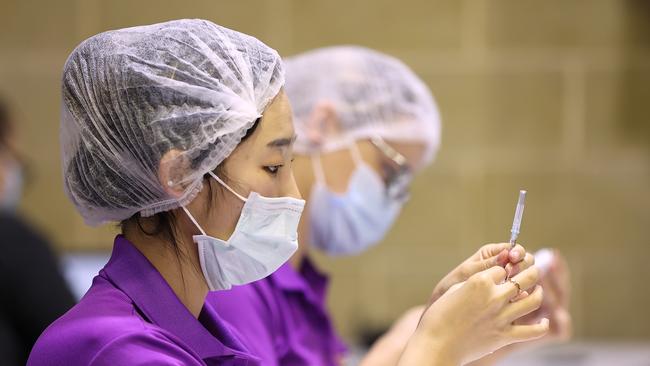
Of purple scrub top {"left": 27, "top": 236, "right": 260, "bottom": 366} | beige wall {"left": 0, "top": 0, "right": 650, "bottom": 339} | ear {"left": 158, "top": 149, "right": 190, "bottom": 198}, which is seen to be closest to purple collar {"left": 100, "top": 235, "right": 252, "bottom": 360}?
purple scrub top {"left": 27, "top": 236, "right": 260, "bottom": 366}

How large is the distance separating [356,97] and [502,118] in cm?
118

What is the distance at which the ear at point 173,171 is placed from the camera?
3.88 feet

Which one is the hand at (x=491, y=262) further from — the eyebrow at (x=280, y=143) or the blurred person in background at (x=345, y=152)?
the blurred person in background at (x=345, y=152)

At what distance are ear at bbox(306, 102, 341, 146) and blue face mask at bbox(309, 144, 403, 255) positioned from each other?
0.05 metres

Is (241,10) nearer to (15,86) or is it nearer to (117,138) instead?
(15,86)

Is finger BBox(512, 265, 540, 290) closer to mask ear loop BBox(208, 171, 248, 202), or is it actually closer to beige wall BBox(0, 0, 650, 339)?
mask ear loop BBox(208, 171, 248, 202)

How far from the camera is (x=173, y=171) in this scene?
1193 millimetres

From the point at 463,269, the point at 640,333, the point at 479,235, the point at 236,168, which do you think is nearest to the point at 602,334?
the point at 640,333

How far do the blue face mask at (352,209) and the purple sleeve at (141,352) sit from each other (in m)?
0.93

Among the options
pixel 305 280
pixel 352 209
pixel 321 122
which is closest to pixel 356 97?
pixel 321 122

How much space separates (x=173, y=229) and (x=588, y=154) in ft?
7.16

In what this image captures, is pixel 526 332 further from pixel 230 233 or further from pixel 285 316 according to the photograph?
pixel 285 316

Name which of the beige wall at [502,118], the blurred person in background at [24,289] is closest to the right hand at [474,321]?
the blurred person in background at [24,289]

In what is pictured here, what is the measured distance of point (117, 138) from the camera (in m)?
1.17
